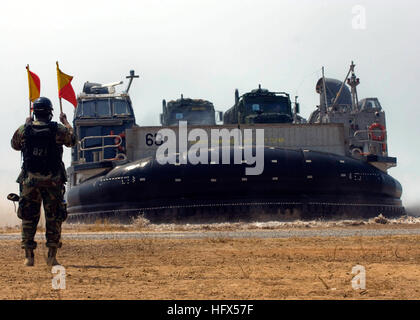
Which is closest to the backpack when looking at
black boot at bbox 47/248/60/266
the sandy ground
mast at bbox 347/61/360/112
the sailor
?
the sailor

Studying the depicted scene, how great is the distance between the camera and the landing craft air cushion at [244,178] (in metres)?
14.5

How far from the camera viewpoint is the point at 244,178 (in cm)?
1453

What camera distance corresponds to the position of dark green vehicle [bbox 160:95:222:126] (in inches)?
787

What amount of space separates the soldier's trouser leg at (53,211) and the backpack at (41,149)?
189mm

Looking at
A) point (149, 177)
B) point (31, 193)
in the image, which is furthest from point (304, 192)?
point (31, 193)

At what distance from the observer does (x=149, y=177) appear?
14.9 metres

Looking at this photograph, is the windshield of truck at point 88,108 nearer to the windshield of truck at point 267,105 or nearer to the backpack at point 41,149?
the windshield of truck at point 267,105

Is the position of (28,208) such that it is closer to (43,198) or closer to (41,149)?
(43,198)

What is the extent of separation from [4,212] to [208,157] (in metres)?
16.9

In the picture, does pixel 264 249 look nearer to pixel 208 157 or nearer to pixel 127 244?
pixel 127 244

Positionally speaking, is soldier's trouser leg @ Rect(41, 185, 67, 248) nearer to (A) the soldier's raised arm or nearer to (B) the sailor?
(B) the sailor

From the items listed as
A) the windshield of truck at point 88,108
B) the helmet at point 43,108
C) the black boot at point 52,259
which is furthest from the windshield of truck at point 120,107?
the black boot at point 52,259

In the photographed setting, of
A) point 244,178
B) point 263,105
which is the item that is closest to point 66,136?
point 244,178
